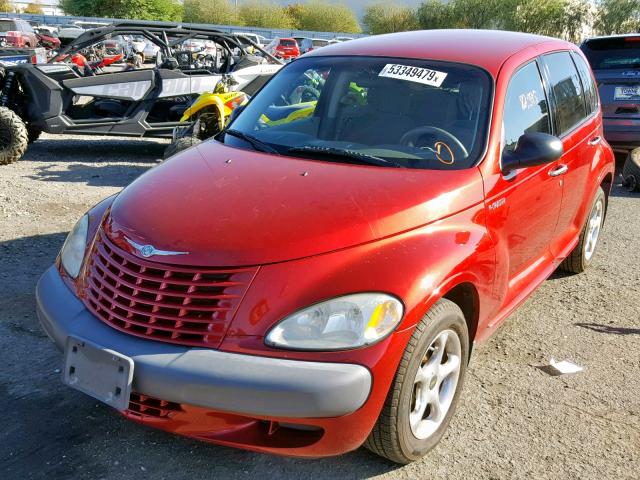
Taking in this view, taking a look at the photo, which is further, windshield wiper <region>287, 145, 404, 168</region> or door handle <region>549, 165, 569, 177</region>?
door handle <region>549, 165, 569, 177</region>

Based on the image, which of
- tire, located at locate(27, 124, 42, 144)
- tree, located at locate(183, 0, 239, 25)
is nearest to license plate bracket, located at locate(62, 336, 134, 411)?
tire, located at locate(27, 124, 42, 144)

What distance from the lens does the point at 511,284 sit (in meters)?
3.41

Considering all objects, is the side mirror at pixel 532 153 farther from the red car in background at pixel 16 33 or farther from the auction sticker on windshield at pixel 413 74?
the red car in background at pixel 16 33

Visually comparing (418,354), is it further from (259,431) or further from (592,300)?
(592,300)

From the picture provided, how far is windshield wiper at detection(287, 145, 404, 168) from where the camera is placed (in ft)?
10.2

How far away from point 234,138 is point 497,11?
67.1m

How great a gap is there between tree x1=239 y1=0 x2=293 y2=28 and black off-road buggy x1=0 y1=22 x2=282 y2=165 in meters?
72.3

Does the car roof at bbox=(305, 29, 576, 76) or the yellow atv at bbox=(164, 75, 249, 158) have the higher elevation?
the car roof at bbox=(305, 29, 576, 76)

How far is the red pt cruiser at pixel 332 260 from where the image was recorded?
228cm

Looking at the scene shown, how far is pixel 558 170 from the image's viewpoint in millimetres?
3742

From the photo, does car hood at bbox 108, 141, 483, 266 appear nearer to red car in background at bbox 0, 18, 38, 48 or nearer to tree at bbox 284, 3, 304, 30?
red car in background at bbox 0, 18, 38, 48

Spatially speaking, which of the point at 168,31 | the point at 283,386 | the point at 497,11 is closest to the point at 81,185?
the point at 168,31

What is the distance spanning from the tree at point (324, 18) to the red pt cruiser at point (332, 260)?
262ft

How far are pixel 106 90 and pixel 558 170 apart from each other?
6.70 meters
